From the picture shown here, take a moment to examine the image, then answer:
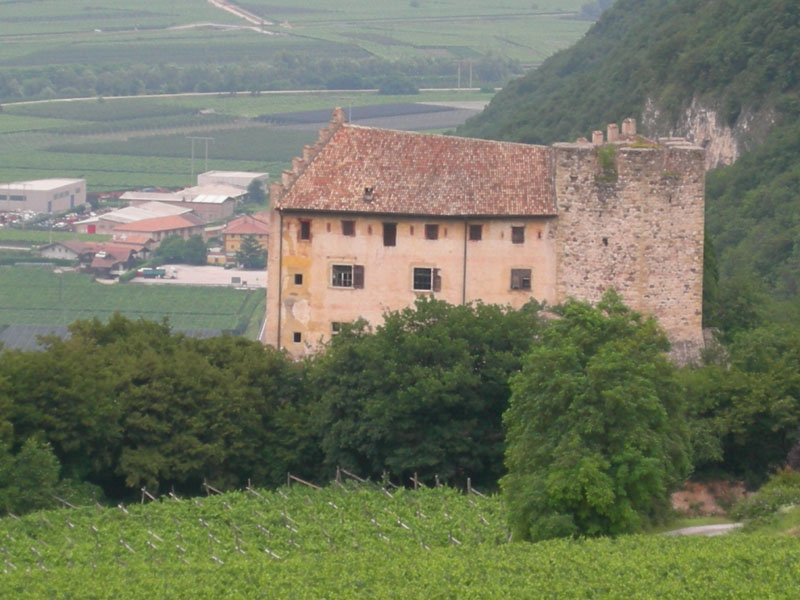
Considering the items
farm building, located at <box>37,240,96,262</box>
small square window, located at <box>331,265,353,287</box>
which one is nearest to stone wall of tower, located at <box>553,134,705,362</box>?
small square window, located at <box>331,265,353,287</box>

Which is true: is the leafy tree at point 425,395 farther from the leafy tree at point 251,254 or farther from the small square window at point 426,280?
the leafy tree at point 251,254

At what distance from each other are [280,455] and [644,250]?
1273cm

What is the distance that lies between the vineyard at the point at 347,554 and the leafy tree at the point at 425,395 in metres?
1.73

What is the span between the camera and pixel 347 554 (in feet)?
173

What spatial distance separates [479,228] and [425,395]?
7.77m

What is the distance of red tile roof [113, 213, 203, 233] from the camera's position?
18950 centimetres

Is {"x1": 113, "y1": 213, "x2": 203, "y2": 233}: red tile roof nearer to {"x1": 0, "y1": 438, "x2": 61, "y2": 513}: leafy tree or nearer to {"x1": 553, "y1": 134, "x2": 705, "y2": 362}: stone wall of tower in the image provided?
{"x1": 553, "y1": 134, "x2": 705, "y2": 362}: stone wall of tower

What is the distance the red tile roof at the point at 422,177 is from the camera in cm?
6750

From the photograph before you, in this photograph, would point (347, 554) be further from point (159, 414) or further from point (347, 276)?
point (347, 276)

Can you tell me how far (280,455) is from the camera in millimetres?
64500

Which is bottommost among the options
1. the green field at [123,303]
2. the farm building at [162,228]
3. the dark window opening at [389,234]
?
the green field at [123,303]

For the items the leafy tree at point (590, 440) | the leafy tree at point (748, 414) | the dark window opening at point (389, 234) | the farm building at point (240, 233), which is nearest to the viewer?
the leafy tree at point (590, 440)

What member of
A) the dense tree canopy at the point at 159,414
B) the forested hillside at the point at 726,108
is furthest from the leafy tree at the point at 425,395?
the forested hillside at the point at 726,108

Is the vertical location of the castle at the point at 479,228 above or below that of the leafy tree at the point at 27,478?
above
